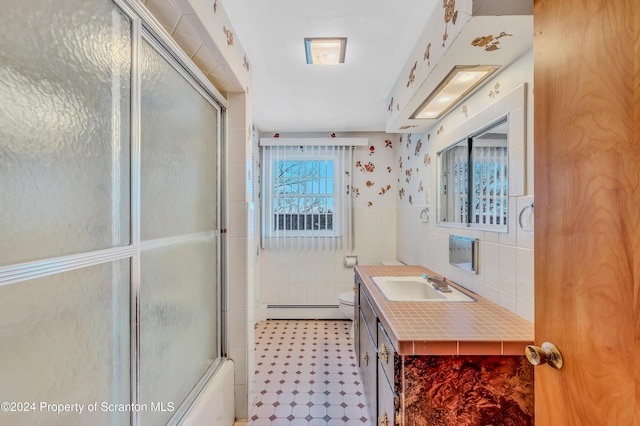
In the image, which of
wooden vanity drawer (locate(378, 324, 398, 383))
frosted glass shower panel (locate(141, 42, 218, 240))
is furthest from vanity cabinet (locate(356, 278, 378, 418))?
frosted glass shower panel (locate(141, 42, 218, 240))

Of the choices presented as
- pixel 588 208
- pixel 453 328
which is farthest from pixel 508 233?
pixel 588 208

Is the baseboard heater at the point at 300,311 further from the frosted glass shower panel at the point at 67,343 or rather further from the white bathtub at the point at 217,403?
the frosted glass shower panel at the point at 67,343

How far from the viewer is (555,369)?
729 millimetres

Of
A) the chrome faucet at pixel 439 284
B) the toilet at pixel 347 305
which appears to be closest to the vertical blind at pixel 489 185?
the chrome faucet at pixel 439 284

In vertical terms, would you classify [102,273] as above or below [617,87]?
below

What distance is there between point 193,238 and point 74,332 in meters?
0.70

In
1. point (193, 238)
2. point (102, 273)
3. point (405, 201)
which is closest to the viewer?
point (102, 273)

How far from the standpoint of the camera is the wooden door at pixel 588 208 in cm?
54

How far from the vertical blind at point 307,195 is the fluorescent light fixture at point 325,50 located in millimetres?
1507

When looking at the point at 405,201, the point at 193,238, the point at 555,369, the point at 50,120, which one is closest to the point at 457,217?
the point at 405,201

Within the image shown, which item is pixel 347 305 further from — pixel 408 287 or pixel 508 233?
pixel 508 233

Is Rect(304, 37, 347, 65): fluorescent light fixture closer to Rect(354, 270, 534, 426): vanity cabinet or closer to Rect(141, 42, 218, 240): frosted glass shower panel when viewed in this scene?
Rect(141, 42, 218, 240): frosted glass shower panel

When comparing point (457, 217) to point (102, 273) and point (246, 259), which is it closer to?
point (246, 259)

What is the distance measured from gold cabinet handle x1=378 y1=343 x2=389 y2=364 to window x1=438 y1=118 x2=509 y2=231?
83 cm
